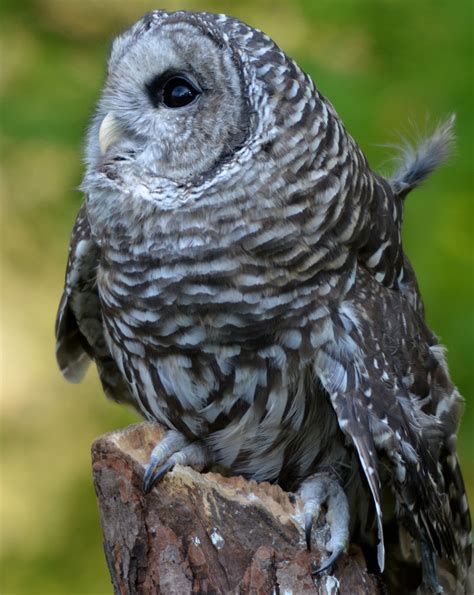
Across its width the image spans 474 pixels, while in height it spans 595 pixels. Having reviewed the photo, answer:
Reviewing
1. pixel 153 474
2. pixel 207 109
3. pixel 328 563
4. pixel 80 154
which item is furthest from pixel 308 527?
pixel 80 154

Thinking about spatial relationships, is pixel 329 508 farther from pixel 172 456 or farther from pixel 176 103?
pixel 176 103

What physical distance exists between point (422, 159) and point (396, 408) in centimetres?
110

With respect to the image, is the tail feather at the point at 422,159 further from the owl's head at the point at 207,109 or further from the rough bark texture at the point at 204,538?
the rough bark texture at the point at 204,538

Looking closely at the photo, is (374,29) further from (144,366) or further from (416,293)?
(144,366)

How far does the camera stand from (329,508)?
3252 mm

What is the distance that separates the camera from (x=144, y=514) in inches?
118

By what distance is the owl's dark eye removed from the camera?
3281 millimetres

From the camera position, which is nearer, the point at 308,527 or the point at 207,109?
the point at 308,527

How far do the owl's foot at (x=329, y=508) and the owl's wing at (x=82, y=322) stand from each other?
3.21ft

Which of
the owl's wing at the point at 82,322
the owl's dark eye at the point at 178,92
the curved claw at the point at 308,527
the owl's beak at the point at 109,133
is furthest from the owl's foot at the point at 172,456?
the owl's dark eye at the point at 178,92

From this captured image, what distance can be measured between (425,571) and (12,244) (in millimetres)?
3117

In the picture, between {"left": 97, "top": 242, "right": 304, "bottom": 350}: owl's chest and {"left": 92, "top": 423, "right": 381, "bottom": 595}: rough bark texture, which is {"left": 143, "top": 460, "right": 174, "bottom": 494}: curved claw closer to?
{"left": 92, "top": 423, "right": 381, "bottom": 595}: rough bark texture

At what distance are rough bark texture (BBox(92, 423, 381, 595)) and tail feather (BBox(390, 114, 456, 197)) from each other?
140cm

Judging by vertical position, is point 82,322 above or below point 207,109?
below
